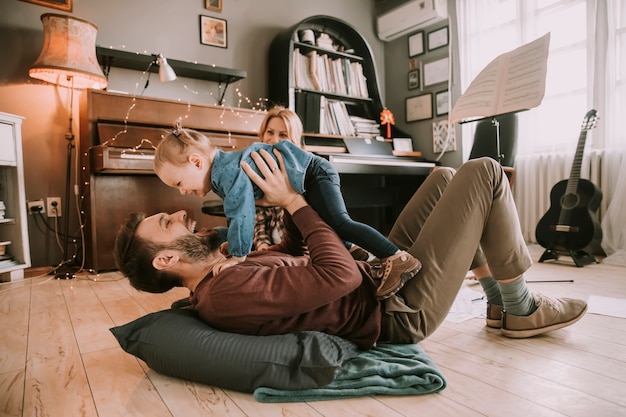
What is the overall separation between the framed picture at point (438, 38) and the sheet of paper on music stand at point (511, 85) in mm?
2155

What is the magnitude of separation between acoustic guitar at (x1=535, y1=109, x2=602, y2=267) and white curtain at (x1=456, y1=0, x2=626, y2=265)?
0.23 meters

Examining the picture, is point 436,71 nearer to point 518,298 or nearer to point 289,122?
point 289,122

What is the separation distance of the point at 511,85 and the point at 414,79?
2.51 meters

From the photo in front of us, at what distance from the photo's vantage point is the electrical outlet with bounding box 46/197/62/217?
2936 millimetres

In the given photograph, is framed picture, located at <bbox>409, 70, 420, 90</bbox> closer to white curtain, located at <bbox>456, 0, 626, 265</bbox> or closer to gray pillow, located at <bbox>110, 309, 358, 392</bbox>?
white curtain, located at <bbox>456, 0, 626, 265</bbox>

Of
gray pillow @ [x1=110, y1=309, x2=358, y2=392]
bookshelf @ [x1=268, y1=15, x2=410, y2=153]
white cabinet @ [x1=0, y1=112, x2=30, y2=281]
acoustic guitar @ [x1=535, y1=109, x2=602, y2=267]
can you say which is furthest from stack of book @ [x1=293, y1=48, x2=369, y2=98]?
gray pillow @ [x1=110, y1=309, x2=358, y2=392]

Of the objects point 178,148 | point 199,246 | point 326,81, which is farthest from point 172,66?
point 199,246

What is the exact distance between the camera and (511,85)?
2000 mm

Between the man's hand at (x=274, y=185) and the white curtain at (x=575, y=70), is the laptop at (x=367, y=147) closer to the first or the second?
the white curtain at (x=575, y=70)

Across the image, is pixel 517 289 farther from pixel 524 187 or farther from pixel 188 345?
pixel 524 187

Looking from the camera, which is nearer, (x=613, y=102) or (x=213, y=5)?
(x=613, y=102)

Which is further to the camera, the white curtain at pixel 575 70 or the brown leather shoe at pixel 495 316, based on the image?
the white curtain at pixel 575 70

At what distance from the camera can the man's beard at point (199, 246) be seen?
1.18 m

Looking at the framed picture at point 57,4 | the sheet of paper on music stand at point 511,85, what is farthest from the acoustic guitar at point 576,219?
the framed picture at point 57,4
